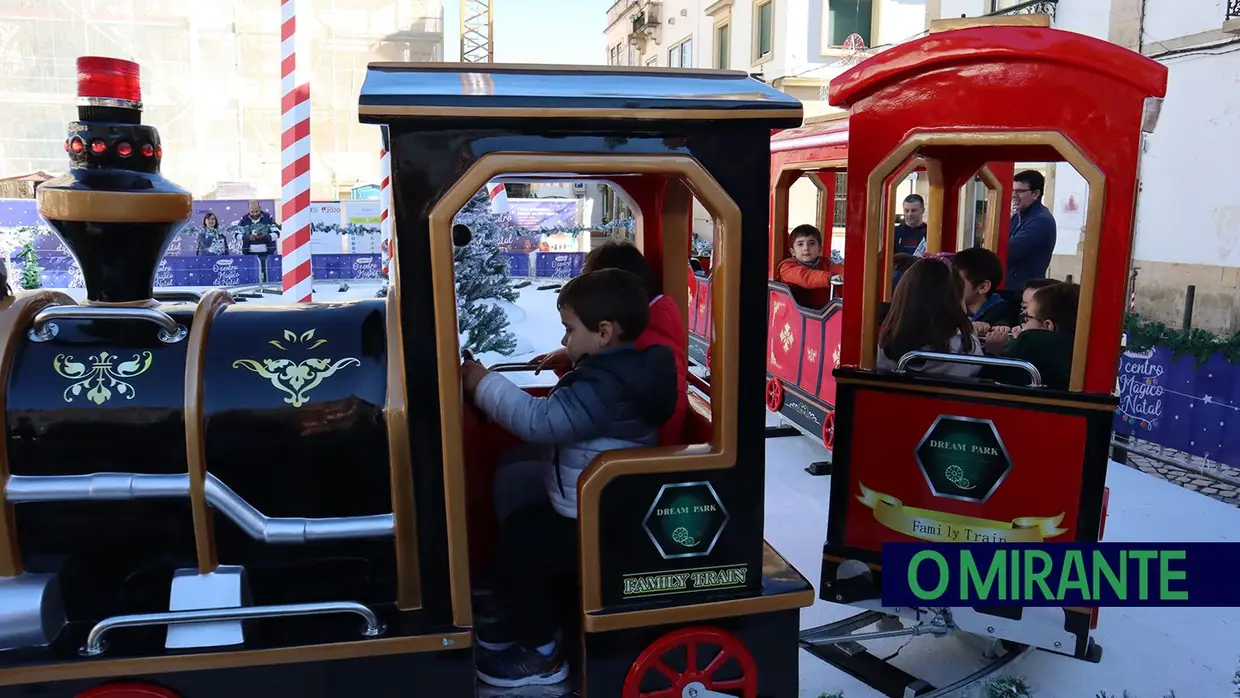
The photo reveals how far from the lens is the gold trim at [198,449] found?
2.15 meters

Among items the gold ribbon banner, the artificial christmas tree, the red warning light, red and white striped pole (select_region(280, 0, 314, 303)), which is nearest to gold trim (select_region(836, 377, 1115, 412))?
the gold ribbon banner

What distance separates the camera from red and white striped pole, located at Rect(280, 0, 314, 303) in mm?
4473

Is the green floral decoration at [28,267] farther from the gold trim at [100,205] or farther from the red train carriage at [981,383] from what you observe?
the red train carriage at [981,383]

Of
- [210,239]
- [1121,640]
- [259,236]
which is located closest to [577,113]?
[1121,640]

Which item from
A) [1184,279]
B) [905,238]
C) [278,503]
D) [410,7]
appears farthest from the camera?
[410,7]

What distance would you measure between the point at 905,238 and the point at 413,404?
6.30 metres

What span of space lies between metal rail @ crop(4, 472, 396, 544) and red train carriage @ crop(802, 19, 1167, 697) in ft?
6.81

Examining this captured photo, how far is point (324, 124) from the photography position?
31.5 m

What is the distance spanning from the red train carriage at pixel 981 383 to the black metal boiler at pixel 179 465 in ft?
6.73

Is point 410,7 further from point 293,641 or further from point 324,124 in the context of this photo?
point 293,641

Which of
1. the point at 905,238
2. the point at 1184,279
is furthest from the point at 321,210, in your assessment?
the point at 1184,279

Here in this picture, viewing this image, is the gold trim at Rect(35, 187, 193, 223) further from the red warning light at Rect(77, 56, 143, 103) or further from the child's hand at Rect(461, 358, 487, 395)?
the child's hand at Rect(461, 358, 487, 395)

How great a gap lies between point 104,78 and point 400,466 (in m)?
1.43

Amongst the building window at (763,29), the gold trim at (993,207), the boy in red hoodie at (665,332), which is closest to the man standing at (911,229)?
the gold trim at (993,207)
